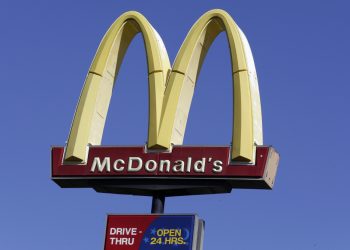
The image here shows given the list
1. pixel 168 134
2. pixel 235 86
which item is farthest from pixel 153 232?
pixel 235 86

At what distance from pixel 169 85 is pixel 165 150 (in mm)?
2027

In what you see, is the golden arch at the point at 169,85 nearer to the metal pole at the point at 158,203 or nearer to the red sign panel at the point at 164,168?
the red sign panel at the point at 164,168

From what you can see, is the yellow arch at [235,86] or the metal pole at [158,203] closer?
the yellow arch at [235,86]

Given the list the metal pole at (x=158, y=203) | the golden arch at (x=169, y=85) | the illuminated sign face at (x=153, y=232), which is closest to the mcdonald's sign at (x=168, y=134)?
the golden arch at (x=169, y=85)

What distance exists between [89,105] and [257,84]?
5161 millimetres

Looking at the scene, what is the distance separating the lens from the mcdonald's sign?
103 ft

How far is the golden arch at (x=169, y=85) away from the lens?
31672mm

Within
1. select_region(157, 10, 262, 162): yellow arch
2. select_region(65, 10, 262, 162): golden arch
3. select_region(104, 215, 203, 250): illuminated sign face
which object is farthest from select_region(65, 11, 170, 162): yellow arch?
select_region(104, 215, 203, 250): illuminated sign face

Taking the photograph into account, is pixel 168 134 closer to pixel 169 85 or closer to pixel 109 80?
pixel 169 85

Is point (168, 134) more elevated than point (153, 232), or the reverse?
point (168, 134)

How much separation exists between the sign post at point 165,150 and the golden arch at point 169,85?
3 cm

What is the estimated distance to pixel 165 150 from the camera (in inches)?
1275

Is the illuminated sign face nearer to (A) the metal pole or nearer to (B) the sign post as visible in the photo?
(B) the sign post

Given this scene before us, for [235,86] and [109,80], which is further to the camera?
[109,80]
